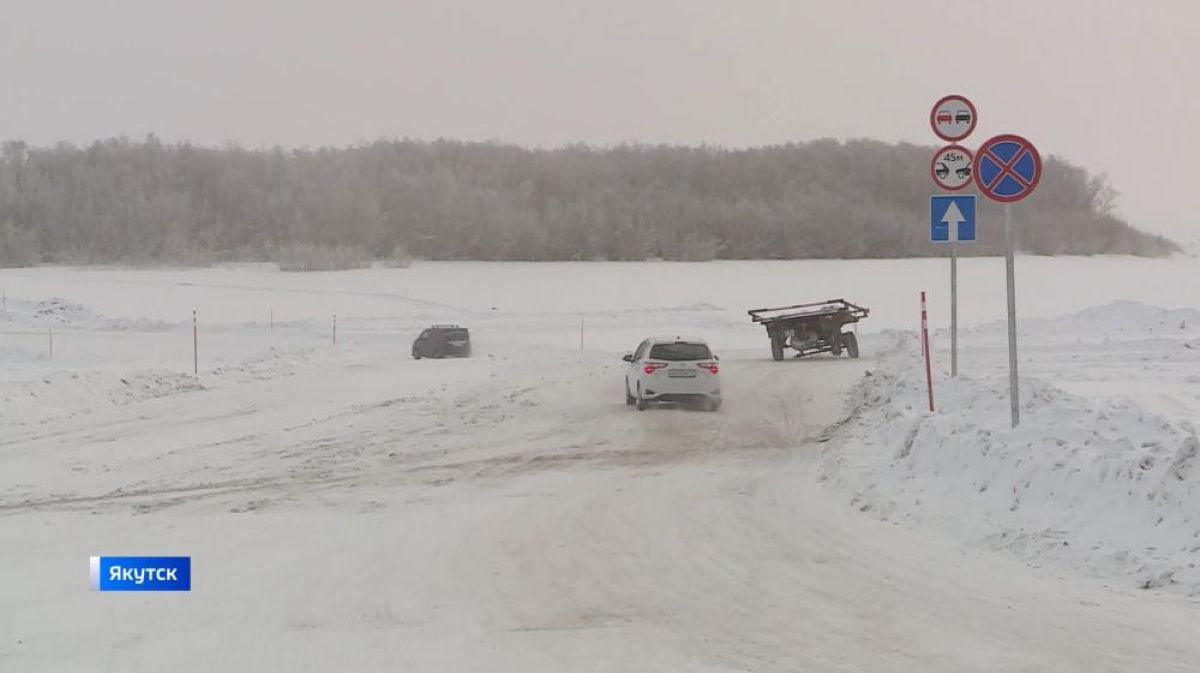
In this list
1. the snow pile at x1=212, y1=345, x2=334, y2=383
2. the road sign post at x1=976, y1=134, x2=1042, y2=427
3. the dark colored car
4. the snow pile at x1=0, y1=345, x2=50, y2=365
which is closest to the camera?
the road sign post at x1=976, y1=134, x2=1042, y2=427

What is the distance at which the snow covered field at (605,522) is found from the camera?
23.1 ft

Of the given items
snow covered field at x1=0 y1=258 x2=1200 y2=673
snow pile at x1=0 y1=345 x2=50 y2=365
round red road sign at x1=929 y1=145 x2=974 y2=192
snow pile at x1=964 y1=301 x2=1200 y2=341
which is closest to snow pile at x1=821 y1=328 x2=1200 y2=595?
snow covered field at x1=0 y1=258 x2=1200 y2=673

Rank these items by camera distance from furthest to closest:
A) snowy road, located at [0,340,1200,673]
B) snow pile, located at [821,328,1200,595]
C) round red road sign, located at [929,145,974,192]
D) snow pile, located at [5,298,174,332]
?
snow pile, located at [5,298,174,332] < round red road sign, located at [929,145,974,192] < snow pile, located at [821,328,1200,595] < snowy road, located at [0,340,1200,673]

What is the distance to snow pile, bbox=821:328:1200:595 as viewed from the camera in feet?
28.8

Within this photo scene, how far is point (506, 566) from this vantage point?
9328 mm

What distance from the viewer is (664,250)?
11250 cm

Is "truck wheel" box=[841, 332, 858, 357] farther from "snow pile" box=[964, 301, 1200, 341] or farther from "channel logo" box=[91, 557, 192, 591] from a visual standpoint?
"channel logo" box=[91, 557, 192, 591]

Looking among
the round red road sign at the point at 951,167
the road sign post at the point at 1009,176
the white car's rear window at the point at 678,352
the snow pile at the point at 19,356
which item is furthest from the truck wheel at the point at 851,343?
the snow pile at the point at 19,356

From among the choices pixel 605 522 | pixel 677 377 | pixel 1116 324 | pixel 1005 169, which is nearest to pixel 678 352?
pixel 677 377

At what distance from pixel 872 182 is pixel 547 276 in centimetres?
5208

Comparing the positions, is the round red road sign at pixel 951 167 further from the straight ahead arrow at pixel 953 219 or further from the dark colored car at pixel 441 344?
the dark colored car at pixel 441 344

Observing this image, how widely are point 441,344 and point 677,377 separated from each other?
2019cm

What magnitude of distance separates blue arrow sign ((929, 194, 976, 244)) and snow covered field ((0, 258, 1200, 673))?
2168mm

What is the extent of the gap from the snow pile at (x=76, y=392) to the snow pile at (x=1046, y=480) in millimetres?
13523
